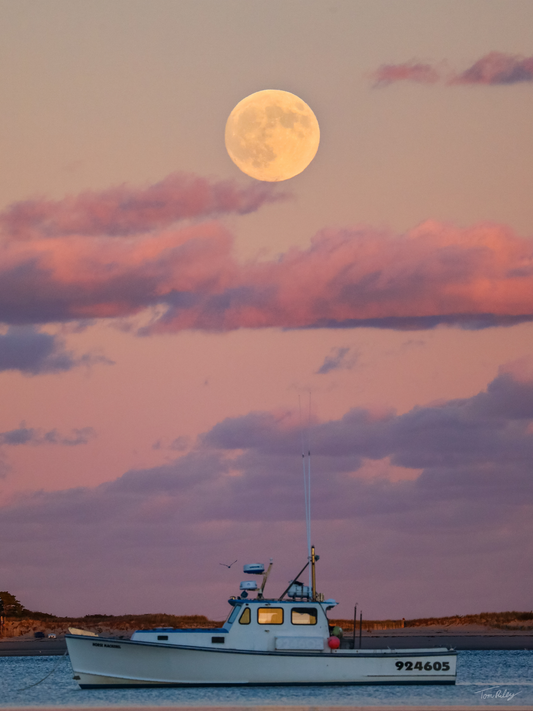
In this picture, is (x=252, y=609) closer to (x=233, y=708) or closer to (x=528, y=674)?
(x=233, y=708)

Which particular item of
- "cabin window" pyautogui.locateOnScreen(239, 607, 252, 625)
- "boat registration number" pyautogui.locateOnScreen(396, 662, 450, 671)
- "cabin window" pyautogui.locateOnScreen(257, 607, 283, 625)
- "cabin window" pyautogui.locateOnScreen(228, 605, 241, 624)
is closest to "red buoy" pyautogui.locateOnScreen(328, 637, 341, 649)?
"cabin window" pyautogui.locateOnScreen(257, 607, 283, 625)

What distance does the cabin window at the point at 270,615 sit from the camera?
4194cm

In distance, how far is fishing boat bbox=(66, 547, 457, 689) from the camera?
4181 centimetres

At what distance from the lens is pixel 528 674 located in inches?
2549

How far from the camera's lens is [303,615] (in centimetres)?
4206

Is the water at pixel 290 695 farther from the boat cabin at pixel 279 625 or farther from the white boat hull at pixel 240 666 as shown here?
the boat cabin at pixel 279 625

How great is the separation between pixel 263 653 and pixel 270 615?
4.78ft

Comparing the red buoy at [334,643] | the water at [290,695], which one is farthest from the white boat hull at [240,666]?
the water at [290,695]

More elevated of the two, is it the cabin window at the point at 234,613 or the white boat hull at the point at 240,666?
the cabin window at the point at 234,613

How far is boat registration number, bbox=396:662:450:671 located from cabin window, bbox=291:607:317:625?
425cm

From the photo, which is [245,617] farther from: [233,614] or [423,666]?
[423,666]

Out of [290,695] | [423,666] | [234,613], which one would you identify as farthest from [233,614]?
[423,666]

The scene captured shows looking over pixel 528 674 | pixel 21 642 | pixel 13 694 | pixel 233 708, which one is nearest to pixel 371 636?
pixel 21 642

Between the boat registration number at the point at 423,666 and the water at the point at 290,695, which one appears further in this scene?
the boat registration number at the point at 423,666
